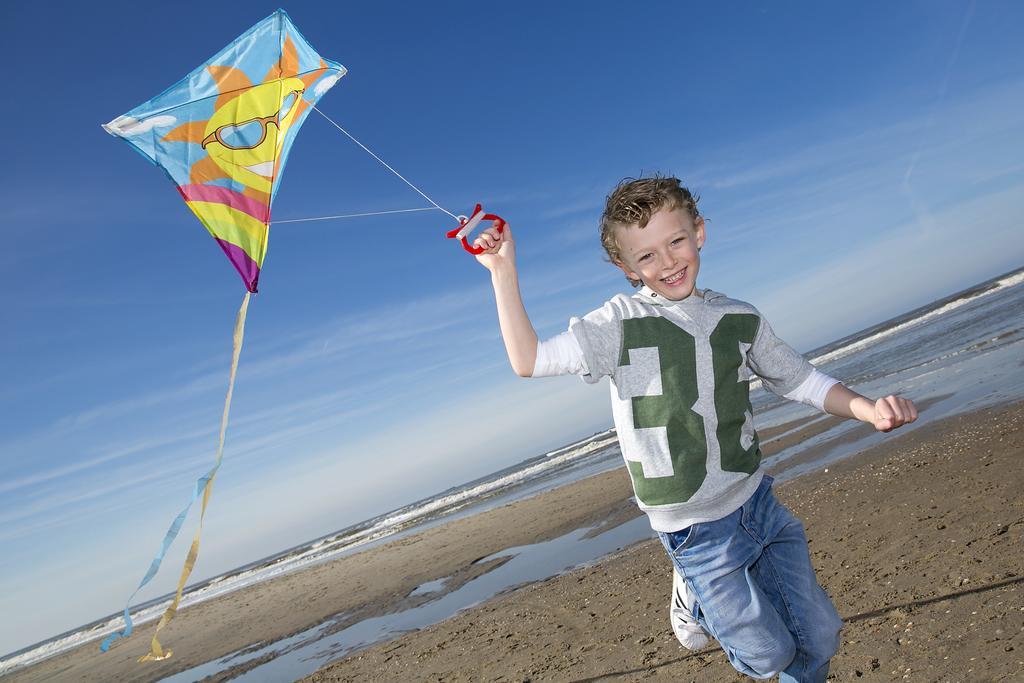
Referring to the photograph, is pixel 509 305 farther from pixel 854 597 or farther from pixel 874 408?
pixel 854 597

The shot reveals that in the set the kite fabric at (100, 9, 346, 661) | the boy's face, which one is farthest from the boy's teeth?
the kite fabric at (100, 9, 346, 661)

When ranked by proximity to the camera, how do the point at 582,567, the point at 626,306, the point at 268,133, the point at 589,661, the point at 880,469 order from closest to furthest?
the point at 626,306
the point at 268,133
the point at 589,661
the point at 880,469
the point at 582,567

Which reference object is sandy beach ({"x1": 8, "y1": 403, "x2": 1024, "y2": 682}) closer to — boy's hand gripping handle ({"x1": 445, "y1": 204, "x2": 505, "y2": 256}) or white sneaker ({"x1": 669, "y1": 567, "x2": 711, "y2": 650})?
white sneaker ({"x1": 669, "y1": 567, "x2": 711, "y2": 650})

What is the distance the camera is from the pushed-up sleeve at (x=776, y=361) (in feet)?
10.7

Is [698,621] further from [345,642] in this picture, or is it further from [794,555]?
[345,642]

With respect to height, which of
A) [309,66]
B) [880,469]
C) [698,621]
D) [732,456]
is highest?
[309,66]

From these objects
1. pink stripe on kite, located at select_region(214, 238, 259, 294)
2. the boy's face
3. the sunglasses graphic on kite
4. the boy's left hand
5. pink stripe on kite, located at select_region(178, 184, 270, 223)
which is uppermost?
the sunglasses graphic on kite

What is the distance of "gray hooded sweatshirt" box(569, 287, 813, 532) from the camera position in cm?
292

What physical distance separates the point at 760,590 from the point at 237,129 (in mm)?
3888

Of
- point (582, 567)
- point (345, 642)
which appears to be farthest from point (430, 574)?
point (582, 567)

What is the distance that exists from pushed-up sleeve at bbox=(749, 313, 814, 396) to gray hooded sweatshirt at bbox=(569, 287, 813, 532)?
119 mm

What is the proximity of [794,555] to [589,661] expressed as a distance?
10.8ft

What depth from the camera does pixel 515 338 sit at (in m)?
2.96

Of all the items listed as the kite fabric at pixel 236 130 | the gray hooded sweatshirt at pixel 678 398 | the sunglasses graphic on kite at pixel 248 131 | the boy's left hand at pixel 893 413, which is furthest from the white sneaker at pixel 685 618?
the sunglasses graphic on kite at pixel 248 131
